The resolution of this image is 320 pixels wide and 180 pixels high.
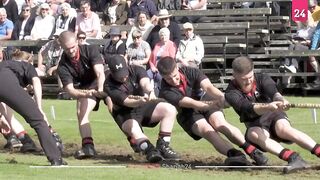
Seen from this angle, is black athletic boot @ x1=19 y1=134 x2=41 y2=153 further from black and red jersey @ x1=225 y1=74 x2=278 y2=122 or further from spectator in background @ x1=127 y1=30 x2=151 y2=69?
spectator in background @ x1=127 y1=30 x2=151 y2=69

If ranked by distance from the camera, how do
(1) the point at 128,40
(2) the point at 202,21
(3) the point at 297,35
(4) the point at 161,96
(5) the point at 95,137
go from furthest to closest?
1. (2) the point at 202,21
2. (3) the point at 297,35
3. (1) the point at 128,40
4. (5) the point at 95,137
5. (4) the point at 161,96

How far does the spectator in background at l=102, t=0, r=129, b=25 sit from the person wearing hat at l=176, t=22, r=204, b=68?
3.40 m

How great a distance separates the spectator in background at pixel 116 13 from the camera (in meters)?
24.0

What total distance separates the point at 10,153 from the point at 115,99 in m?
2.32

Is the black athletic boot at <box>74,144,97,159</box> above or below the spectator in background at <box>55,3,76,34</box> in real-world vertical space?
below

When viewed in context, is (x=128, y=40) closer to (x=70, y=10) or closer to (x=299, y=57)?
(x=70, y=10)

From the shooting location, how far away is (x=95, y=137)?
15.8 metres

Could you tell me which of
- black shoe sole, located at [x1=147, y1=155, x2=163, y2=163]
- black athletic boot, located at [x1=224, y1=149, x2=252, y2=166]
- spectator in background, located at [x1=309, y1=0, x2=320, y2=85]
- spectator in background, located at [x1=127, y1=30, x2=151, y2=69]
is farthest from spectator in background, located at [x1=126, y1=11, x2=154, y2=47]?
black athletic boot, located at [x1=224, y1=149, x2=252, y2=166]

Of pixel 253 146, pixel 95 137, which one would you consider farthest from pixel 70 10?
pixel 253 146

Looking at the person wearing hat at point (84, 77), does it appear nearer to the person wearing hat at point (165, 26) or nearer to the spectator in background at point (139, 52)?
the spectator in background at point (139, 52)

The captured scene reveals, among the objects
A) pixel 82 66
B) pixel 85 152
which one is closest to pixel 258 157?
pixel 85 152

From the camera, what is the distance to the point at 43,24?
2397 cm

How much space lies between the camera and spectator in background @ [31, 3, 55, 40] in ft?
77.4

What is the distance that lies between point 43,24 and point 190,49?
517 cm
